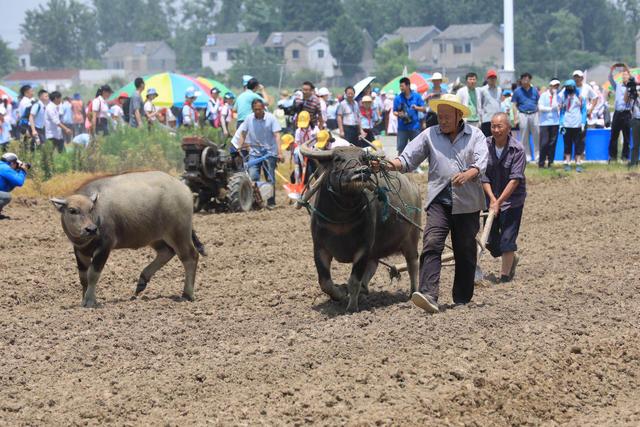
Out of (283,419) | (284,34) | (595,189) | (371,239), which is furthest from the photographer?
(284,34)

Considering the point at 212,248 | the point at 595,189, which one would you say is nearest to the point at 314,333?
the point at 212,248

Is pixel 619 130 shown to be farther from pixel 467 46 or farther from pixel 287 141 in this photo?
pixel 467 46

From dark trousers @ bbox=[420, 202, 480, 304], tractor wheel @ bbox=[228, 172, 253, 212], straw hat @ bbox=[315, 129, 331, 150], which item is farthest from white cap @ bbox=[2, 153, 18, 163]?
dark trousers @ bbox=[420, 202, 480, 304]

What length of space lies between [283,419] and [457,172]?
11.2 feet

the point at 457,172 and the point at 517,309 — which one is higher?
the point at 457,172

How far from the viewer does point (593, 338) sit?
891 cm

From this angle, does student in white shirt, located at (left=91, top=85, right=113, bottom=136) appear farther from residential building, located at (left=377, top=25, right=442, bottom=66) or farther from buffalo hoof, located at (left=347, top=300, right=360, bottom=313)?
residential building, located at (left=377, top=25, right=442, bottom=66)

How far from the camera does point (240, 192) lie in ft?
58.4

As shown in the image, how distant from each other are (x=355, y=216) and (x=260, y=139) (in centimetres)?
753

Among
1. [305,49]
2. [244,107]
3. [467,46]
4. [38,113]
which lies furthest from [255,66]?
[244,107]

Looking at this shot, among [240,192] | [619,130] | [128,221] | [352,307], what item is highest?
[128,221]

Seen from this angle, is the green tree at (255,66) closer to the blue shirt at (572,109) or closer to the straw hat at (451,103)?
the blue shirt at (572,109)

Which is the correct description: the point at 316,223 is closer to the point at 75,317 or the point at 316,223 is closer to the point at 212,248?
the point at 75,317

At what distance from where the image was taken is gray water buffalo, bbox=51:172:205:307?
10.5 m
